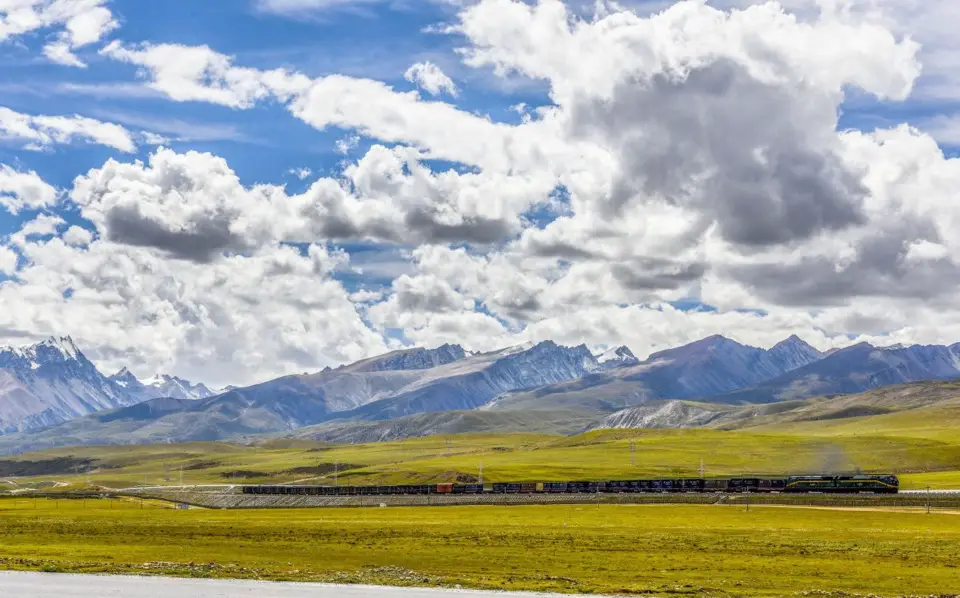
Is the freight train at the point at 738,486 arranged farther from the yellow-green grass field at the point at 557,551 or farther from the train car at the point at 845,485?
the yellow-green grass field at the point at 557,551

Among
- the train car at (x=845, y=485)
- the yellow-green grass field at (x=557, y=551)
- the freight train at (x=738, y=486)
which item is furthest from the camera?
the freight train at (x=738, y=486)

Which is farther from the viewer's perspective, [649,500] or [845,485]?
[845,485]

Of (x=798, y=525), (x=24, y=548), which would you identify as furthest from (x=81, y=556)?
(x=798, y=525)

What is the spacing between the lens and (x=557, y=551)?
83062 mm

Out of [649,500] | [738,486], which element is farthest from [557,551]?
[738,486]

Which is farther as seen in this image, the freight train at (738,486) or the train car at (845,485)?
the freight train at (738,486)

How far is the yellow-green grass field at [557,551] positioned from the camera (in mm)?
64375

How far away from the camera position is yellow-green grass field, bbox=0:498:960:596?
64375mm

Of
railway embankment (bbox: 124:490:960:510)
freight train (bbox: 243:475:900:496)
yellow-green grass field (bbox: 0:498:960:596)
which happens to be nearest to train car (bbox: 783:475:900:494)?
freight train (bbox: 243:475:900:496)

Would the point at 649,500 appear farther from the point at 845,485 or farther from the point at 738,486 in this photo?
the point at 845,485

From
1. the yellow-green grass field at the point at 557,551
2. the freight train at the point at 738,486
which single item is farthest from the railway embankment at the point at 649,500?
the yellow-green grass field at the point at 557,551

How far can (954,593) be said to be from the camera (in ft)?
191

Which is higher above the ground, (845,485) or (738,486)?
(845,485)

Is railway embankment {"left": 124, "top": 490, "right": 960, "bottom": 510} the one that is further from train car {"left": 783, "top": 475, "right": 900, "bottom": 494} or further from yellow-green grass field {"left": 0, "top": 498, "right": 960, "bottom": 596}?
yellow-green grass field {"left": 0, "top": 498, "right": 960, "bottom": 596}
